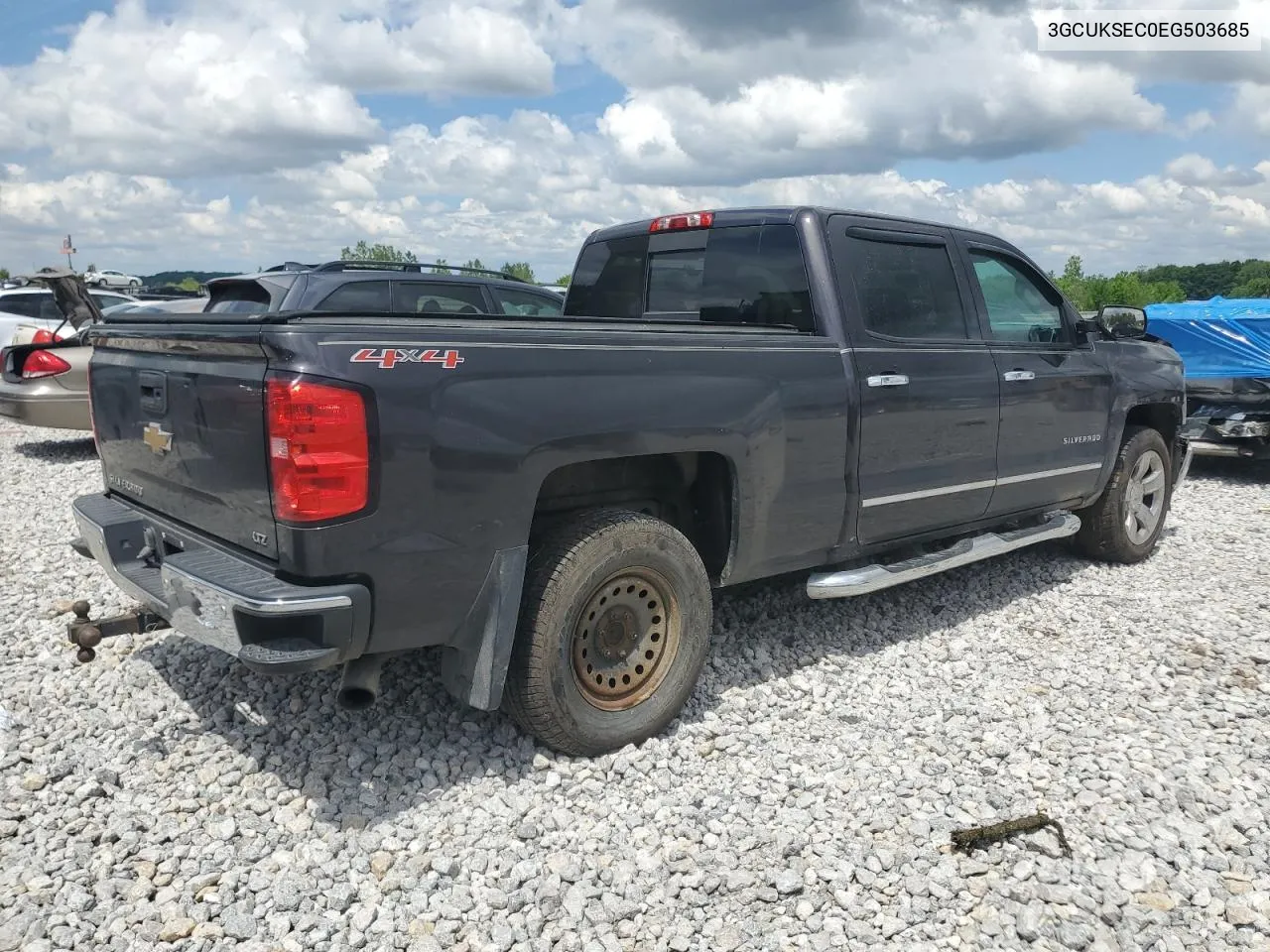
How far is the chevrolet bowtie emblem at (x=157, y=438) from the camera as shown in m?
3.44

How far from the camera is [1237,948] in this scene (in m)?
2.71

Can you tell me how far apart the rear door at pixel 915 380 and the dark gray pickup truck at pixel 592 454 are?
0.6 inches

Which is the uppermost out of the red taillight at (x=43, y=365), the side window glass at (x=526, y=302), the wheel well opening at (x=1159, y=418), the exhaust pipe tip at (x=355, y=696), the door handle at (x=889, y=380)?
the side window glass at (x=526, y=302)

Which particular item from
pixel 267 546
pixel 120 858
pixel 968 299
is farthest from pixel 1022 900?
pixel 968 299

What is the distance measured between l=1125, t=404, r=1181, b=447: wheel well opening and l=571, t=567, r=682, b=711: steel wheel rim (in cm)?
414

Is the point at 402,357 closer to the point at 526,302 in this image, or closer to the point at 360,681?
the point at 360,681

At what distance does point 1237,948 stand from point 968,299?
319 cm

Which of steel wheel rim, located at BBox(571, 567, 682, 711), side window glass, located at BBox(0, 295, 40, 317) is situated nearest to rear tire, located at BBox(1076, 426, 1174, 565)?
steel wheel rim, located at BBox(571, 567, 682, 711)

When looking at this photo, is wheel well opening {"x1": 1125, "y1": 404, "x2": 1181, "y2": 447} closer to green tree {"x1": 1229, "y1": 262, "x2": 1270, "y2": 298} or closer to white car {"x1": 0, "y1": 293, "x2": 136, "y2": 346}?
white car {"x1": 0, "y1": 293, "x2": 136, "y2": 346}

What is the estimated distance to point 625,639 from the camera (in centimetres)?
375

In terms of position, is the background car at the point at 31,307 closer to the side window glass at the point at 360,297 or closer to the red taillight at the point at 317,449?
the side window glass at the point at 360,297

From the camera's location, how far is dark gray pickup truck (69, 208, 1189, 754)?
2.90 m

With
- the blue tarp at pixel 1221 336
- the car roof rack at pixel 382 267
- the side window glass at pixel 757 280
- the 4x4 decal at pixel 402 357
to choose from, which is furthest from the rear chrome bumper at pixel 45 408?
the blue tarp at pixel 1221 336

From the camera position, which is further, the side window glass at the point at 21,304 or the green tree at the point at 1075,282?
the green tree at the point at 1075,282
